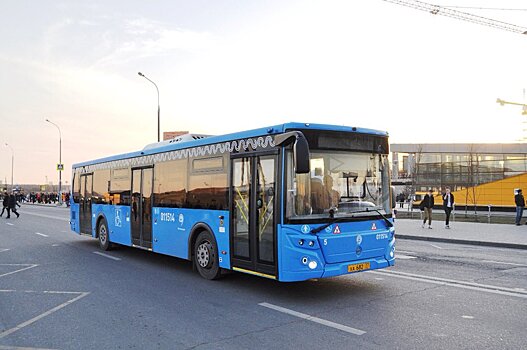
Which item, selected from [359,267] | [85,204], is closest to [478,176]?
[85,204]

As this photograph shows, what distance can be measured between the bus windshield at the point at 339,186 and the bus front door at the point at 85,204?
32.6ft

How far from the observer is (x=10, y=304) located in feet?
23.6

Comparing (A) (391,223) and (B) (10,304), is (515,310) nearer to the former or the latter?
(A) (391,223)

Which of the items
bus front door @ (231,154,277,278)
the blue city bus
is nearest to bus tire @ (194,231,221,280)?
the blue city bus

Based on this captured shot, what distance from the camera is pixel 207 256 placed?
889cm

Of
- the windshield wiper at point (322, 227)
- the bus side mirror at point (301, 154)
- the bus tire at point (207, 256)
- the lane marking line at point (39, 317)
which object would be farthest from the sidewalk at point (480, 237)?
the lane marking line at point (39, 317)

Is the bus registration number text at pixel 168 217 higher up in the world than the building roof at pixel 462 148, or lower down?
lower down

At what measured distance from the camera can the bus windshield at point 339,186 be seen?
7.02 meters

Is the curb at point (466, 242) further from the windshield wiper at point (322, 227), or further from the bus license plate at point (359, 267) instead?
the windshield wiper at point (322, 227)

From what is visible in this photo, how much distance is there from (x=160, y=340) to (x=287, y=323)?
64.7 inches

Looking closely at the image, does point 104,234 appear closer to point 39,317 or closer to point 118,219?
point 118,219

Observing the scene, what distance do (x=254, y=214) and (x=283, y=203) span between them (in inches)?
33.6

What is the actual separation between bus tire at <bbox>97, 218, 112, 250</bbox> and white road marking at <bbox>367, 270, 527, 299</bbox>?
7.97 meters

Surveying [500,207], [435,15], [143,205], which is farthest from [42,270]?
[435,15]
